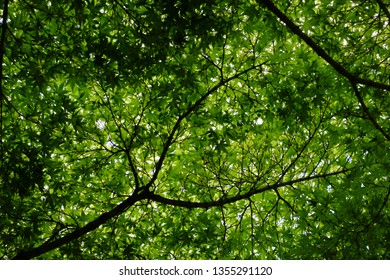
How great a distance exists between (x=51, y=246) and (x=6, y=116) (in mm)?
1837

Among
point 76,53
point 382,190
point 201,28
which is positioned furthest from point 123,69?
point 382,190

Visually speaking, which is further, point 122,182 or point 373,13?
point 122,182

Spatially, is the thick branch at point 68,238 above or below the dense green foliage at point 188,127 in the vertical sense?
below

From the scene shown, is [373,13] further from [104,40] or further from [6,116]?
[6,116]

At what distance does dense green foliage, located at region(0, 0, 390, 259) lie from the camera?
4.21 m

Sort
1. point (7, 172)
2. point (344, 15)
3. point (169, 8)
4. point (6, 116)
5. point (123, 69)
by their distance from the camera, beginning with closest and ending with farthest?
point (169, 8) → point (7, 172) → point (123, 69) → point (344, 15) → point (6, 116)

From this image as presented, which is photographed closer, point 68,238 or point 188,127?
point 68,238

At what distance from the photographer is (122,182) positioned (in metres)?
5.57

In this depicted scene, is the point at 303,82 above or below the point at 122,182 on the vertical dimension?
above

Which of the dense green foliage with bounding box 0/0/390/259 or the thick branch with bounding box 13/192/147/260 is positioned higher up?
the dense green foliage with bounding box 0/0/390/259

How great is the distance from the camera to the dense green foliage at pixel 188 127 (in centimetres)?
421

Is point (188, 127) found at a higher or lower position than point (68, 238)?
higher

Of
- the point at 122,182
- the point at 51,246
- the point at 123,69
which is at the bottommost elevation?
the point at 51,246

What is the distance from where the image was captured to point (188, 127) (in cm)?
532
